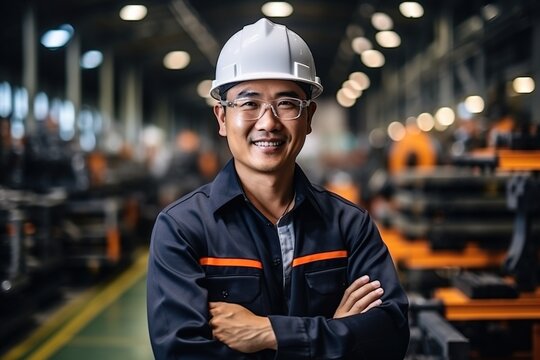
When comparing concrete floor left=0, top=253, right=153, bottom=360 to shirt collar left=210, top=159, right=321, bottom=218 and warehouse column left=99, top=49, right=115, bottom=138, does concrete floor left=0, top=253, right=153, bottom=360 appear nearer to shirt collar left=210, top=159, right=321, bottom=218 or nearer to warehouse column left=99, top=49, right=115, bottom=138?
shirt collar left=210, top=159, right=321, bottom=218

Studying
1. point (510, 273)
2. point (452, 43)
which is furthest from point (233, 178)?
point (452, 43)

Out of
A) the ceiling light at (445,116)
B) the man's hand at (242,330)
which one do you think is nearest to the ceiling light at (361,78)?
the ceiling light at (445,116)

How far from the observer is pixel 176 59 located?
1773 cm

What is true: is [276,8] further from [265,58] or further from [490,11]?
[265,58]

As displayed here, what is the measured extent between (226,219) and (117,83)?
2024 centimetres

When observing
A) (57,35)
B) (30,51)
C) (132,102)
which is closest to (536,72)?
(30,51)

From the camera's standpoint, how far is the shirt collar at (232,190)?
2381mm

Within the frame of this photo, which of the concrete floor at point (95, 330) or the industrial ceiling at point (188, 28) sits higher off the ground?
the industrial ceiling at point (188, 28)

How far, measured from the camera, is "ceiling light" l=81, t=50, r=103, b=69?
14570mm

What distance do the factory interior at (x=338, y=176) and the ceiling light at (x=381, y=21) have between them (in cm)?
5

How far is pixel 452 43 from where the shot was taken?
37.1 ft

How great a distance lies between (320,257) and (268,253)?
0.18 metres

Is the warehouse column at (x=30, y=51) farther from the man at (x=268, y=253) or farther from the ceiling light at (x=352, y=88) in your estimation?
the ceiling light at (x=352, y=88)

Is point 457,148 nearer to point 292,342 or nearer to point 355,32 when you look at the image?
point 292,342
